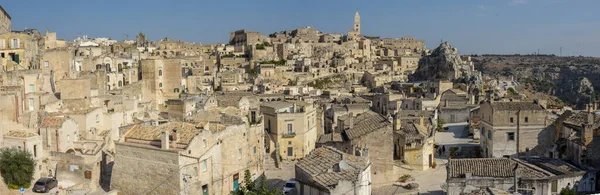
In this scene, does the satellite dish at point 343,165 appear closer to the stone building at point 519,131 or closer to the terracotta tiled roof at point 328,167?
the terracotta tiled roof at point 328,167

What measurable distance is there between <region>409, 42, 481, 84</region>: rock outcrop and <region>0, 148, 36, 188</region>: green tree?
A: 69225 millimetres

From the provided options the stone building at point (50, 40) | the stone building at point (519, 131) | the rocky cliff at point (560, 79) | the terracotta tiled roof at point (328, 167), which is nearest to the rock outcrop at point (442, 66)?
the rocky cliff at point (560, 79)

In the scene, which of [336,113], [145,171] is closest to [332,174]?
[145,171]

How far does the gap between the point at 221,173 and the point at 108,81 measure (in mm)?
25354

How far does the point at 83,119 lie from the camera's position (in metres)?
28.3

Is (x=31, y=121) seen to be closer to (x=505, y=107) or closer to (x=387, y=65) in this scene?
(x=505, y=107)

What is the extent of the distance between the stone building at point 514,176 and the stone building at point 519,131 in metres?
4.86

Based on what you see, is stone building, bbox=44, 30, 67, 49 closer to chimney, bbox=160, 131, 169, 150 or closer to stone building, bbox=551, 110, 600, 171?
chimney, bbox=160, 131, 169, 150

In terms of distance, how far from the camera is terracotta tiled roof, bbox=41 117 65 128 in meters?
26.2

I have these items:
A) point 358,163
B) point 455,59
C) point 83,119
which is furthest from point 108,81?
point 455,59

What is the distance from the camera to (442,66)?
87875 mm

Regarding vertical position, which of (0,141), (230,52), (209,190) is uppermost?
(230,52)

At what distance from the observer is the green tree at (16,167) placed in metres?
24.0

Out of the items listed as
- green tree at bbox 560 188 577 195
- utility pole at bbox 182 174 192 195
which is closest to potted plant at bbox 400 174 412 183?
green tree at bbox 560 188 577 195
